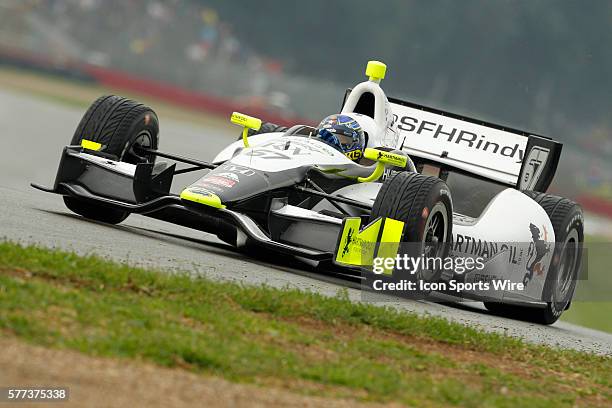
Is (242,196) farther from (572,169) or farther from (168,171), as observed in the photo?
(572,169)

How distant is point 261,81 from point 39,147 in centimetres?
1473

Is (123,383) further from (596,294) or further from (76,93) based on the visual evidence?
(76,93)

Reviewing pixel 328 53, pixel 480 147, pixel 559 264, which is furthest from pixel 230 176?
pixel 328 53

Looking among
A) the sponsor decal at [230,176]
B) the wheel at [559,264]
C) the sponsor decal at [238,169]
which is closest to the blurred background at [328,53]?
the wheel at [559,264]

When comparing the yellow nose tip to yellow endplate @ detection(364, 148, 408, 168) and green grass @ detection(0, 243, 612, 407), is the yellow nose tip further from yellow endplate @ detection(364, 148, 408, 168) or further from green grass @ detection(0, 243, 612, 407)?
green grass @ detection(0, 243, 612, 407)

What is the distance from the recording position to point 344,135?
10.9m

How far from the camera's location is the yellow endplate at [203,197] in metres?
9.38

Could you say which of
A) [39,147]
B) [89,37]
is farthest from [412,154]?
[89,37]

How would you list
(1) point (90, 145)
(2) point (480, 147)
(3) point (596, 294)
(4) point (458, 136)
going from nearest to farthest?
(1) point (90, 145) → (2) point (480, 147) → (4) point (458, 136) → (3) point (596, 294)

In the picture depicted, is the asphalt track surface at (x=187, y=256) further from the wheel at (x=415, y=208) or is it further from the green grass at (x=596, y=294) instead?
the green grass at (x=596, y=294)

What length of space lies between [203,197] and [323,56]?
3129 centimetres

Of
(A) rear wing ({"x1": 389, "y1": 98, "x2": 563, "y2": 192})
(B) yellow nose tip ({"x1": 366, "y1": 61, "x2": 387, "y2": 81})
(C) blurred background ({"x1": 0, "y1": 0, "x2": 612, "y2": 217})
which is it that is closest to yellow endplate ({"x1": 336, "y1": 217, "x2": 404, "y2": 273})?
(A) rear wing ({"x1": 389, "y1": 98, "x2": 563, "y2": 192})

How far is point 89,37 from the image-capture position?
39.9m

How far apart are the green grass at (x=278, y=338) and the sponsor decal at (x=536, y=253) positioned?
230 centimetres
